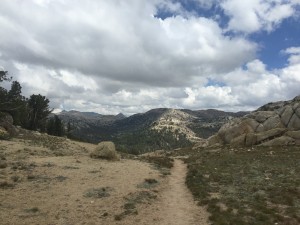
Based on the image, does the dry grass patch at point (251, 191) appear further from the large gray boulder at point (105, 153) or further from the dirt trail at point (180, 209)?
the large gray boulder at point (105, 153)

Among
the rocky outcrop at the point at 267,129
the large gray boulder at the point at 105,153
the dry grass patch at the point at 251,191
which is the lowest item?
the dry grass patch at the point at 251,191

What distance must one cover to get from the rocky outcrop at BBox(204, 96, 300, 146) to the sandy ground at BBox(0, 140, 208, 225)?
35.6m

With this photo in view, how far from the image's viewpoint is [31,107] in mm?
109562

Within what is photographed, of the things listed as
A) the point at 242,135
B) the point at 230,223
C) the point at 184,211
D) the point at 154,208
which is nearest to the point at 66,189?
the point at 154,208

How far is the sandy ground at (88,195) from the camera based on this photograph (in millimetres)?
21047

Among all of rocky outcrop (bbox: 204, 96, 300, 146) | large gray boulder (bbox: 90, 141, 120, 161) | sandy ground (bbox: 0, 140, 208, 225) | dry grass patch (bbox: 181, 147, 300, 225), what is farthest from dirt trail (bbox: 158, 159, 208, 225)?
rocky outcrop (bbox: 204, 96, 300, 146)

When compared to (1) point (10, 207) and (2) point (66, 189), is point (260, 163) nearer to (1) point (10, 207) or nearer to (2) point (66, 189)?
(2) point (66, 189)

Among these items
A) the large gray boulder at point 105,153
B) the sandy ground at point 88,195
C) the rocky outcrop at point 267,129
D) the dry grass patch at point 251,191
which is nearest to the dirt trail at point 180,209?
the sandy ground at point 88,195

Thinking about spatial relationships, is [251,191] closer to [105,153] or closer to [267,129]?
[105,153]

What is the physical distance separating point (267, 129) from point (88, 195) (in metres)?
54.9

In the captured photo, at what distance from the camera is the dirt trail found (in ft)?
69.3

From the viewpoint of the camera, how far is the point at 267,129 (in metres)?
72.3

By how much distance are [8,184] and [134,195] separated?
9663mm

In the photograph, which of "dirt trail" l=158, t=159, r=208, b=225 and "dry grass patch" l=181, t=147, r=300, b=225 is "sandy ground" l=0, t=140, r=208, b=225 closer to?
"dirt trail" l=158, t=159, r=208, b=225
